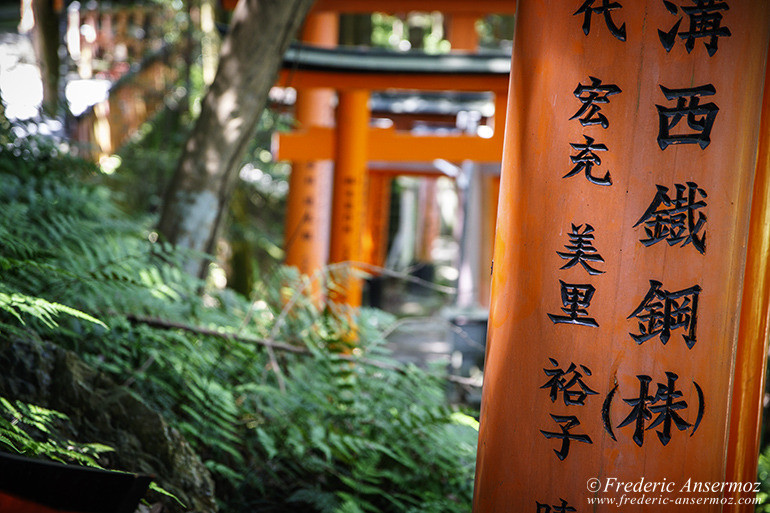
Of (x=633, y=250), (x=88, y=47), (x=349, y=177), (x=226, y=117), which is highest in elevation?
(x=88, y=47)

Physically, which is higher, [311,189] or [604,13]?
[604,13]

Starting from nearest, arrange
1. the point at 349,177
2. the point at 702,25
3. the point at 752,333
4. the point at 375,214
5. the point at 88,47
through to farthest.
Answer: the point at 702,25
the point at 752,333
the point at 349,177
the point at 88,47
the point at 375,214

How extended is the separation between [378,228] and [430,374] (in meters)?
10.1

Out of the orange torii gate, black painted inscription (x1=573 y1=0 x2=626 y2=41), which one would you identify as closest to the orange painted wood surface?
the orange torii gate

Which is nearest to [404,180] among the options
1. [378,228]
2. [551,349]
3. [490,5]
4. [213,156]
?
[378,228]

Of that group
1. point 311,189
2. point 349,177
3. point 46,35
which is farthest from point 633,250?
point 46,35

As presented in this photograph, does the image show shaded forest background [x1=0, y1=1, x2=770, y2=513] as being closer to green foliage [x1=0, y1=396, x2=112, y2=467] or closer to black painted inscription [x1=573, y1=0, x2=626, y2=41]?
green foliage [x1=0, y1=396, x2=112, y2=467]

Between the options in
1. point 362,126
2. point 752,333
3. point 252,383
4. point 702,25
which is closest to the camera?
point 702,25

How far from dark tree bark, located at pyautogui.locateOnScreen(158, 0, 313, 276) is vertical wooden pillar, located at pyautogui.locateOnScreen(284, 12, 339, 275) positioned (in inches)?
123

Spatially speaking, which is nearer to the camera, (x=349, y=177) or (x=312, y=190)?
(x=349, y=177)

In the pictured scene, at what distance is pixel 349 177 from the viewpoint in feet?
20.5

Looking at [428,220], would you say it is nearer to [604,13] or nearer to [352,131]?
[352,131]

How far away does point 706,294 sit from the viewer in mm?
1643

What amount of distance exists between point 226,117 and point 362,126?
10.0ft
